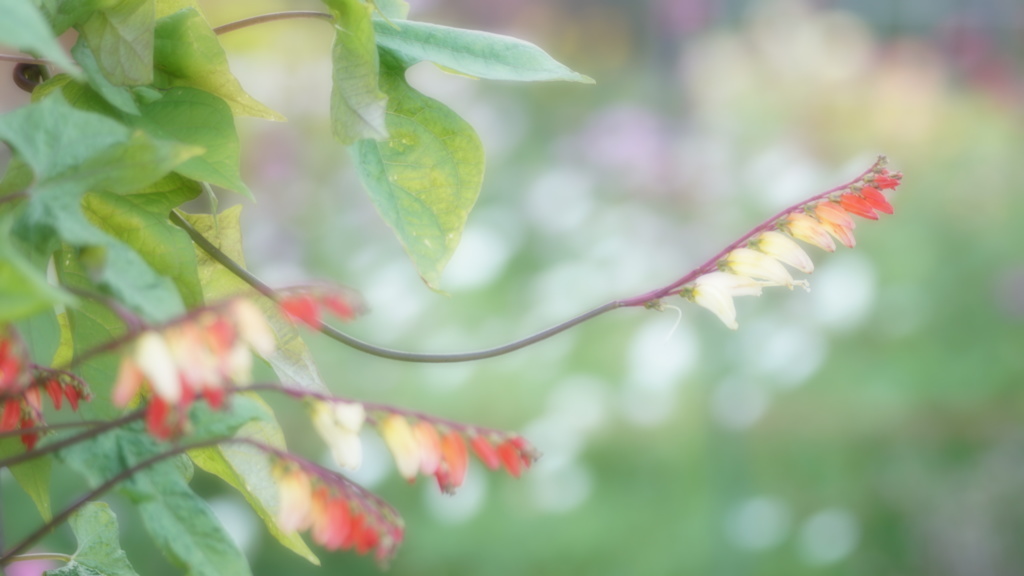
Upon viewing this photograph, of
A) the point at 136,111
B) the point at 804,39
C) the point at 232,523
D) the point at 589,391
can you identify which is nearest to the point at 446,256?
the point at 136,111

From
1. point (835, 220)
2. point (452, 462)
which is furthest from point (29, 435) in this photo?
point (835, 220)

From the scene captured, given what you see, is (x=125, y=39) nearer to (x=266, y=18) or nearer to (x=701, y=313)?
(x=266, y=18)

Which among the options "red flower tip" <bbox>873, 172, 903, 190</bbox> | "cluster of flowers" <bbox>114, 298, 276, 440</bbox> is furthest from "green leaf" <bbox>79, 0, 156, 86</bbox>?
"red flower tip" <bbox>873, 172, 903, 190</bbox>

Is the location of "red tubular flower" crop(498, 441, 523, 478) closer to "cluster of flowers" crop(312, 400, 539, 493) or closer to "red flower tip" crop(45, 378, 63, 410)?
"cluster of flowers" crop(312, 400, 539, 493)

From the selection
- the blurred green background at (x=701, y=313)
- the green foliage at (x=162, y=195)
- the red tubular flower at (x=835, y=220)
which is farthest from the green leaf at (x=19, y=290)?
the blurred green background at (x=701, y=313)

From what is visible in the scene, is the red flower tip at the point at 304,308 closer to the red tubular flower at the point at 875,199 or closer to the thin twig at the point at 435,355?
the thin twig at the point at 435,355

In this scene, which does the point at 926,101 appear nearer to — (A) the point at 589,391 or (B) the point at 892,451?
(B) the point at 892,451
